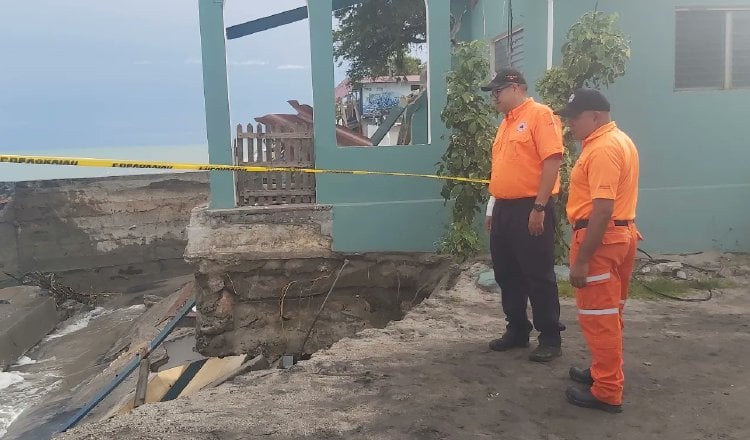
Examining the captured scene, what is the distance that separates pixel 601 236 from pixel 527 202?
81 cm

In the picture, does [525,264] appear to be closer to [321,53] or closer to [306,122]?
[321,53]

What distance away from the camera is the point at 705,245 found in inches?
260

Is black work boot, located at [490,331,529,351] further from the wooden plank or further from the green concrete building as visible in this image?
the wooden plank

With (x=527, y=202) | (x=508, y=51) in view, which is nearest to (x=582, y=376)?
(x=527, y=202)

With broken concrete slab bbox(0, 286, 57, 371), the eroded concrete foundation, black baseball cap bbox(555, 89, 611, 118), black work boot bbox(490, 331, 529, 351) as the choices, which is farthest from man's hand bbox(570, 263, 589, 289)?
broken concrete slab bbox(0, 286, 57, 371)

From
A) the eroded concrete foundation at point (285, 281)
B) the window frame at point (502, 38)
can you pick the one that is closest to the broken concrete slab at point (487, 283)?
the eroded concrete foundation at point (285, 281)

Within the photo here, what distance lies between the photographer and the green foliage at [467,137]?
5844mm

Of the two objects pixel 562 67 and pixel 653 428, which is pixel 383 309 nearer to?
pixel 562 67

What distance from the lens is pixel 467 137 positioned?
593 cm

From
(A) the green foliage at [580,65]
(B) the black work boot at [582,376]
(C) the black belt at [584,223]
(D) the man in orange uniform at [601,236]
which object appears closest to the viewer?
(D) the man in orange uniform at [601,236]

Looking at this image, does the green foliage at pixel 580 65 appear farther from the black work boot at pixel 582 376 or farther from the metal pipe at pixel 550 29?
the black work boot at pixel 582 376

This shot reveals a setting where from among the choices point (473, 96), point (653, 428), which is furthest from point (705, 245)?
point (653, 428)

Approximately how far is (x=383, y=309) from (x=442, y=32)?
10.5 feet

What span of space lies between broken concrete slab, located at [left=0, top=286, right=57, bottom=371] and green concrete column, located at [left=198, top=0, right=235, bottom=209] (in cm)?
546
